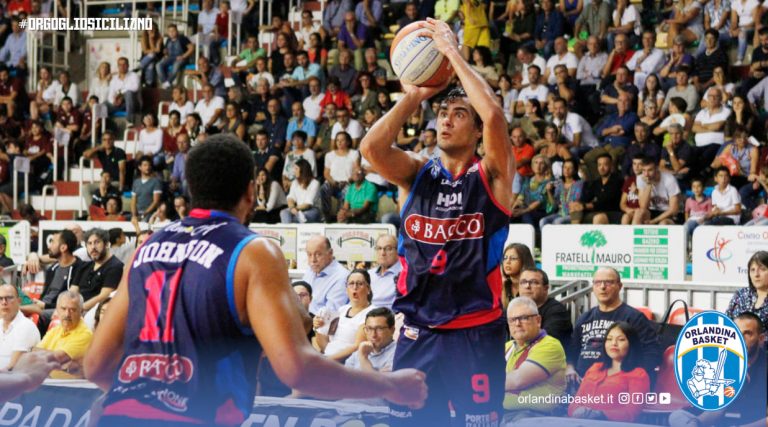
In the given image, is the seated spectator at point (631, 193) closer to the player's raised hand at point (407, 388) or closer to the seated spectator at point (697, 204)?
the seated spectator at point (697, 204)

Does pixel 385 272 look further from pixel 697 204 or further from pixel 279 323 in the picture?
pixel 279 323

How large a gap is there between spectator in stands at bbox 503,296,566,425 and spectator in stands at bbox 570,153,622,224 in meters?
5.68

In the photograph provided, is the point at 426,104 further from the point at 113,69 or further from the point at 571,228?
the point at 113,69

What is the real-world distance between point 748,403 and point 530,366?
4.87 ft

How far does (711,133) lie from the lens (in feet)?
45.0

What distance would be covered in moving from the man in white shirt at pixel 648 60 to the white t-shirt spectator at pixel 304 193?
16.7 ft

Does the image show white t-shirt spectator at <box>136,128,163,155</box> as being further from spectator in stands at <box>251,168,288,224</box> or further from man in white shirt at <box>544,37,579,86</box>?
man in white shirt at <box>544,37,579,86</box>

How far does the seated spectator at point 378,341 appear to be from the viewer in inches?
315

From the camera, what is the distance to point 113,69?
869 inches

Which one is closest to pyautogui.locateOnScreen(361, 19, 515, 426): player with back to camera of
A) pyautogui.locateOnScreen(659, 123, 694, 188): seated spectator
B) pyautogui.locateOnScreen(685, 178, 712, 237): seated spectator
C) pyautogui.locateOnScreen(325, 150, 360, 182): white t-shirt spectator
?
pyautogui.locateOnScreen(685, 178, 712, 237): seated spectator

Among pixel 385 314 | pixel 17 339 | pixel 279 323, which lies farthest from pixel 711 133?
pixel 279 323

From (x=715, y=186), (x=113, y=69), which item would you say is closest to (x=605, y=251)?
(x=715, y=186)

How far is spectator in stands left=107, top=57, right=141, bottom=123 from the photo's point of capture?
784 inches

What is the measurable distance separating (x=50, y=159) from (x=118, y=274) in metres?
8.34
